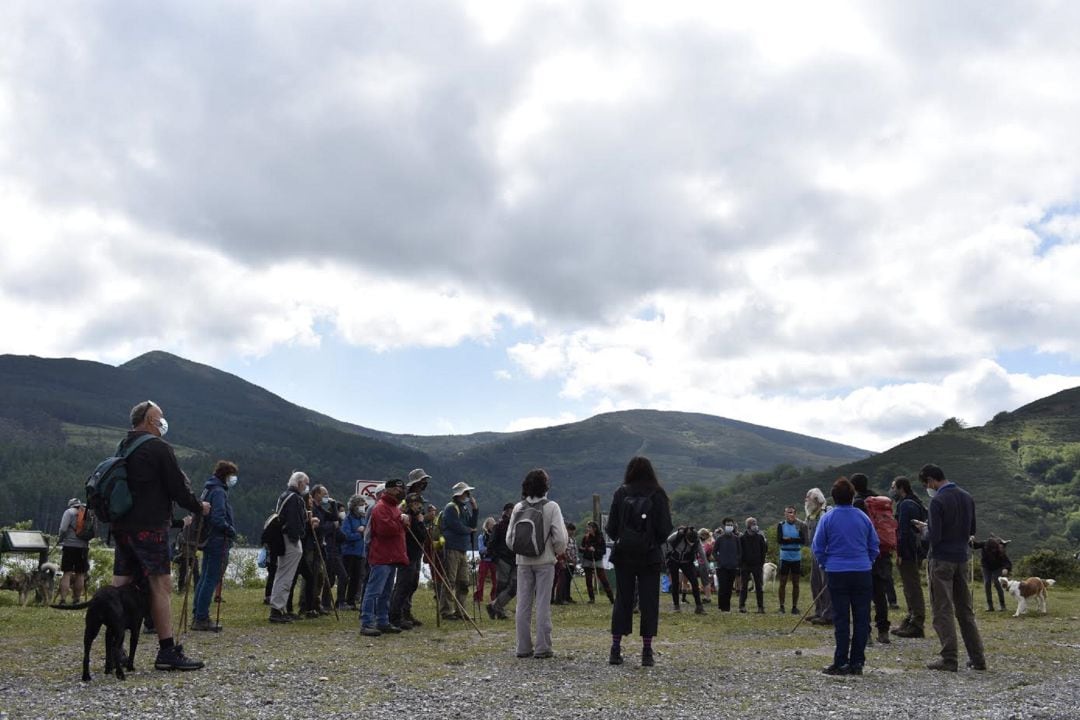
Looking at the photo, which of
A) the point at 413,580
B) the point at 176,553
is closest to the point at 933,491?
the point at 413,580

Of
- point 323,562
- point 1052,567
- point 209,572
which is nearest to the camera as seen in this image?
point 209,572

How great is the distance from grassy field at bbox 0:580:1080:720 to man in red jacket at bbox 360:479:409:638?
39cm

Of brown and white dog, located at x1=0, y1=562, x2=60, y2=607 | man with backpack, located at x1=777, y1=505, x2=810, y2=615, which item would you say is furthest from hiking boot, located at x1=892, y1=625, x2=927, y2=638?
brown and white dog, located at x1=0, y1=562, x2=60, y2=607

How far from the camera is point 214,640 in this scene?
34.4 feet

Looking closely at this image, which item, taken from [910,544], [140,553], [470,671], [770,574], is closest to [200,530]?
[140,553]

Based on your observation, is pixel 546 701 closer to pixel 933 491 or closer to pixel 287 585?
pixel 933 491

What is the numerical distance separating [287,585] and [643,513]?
6.50 meters

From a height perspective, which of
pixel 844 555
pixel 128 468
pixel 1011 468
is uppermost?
pixel 1011 468

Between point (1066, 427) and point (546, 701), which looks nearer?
point (546, 701)

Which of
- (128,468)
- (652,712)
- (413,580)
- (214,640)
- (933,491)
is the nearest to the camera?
(652,712)

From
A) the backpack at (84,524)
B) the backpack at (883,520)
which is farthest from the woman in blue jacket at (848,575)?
the backpack at (84,524)

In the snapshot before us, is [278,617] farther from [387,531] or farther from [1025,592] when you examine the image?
[1025,592]

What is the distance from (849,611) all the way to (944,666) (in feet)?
3.98

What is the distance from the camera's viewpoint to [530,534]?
952cm
